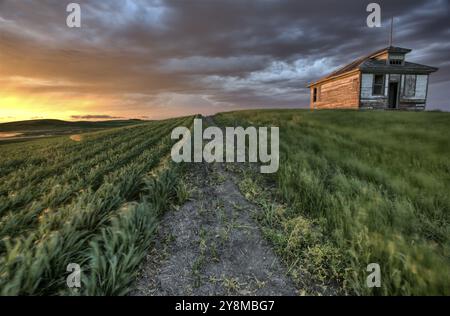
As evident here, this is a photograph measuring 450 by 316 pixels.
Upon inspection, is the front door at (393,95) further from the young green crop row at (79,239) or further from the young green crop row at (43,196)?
the young green crop row at (43,196)

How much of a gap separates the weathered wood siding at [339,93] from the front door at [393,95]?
3643 millimetres

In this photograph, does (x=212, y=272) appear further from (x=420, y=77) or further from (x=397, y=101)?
(x=420, y=77)

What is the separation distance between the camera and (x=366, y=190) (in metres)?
3.97

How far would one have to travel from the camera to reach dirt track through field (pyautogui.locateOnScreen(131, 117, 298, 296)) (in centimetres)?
239

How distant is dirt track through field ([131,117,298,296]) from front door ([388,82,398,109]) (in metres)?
24.5

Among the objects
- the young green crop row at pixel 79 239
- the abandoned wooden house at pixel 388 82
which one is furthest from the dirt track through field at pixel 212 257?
the abandoned wooden house at pixel 388 82

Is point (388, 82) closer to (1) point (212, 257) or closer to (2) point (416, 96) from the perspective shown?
(2) point (416, 96)

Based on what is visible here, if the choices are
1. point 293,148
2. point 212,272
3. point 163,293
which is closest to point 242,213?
point 212,272

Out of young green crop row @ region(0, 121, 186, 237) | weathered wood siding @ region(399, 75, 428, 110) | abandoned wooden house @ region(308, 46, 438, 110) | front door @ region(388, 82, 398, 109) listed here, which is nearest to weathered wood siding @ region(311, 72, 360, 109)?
abandoned wooden house @ region(308, 46, 438, 110)

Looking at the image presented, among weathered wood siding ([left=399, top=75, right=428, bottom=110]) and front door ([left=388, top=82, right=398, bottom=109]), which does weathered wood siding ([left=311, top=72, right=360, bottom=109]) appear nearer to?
front door ([left=388, top=82, right=398, bottom=109])

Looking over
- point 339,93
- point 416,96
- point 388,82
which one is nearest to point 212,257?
point 388,82

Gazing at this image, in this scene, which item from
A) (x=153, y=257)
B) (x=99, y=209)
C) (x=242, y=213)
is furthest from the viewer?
(x=242, y=213)

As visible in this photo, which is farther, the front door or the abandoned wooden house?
the front door
